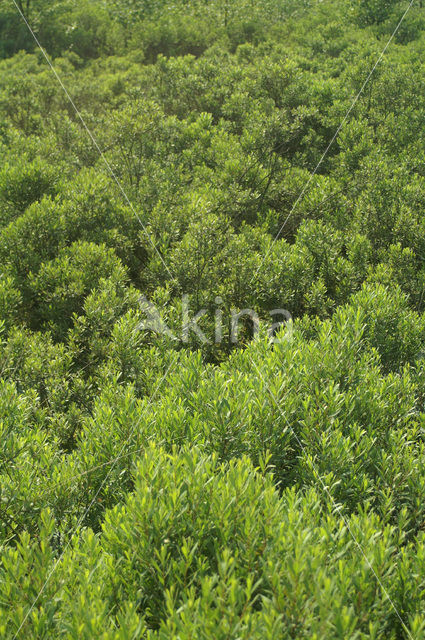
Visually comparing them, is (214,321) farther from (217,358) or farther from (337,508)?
(337,508)

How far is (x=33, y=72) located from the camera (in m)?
14.0

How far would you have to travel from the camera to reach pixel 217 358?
16.7 feet

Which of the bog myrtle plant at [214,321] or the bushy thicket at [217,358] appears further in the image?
the bog myrtle plant at [214,321]

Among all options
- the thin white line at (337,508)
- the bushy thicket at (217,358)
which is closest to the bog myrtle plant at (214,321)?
the bushy thicket at (217,358)

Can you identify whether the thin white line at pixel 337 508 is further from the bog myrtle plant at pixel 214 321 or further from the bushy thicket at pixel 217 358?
the bog myrtle plant at pixel 214 321

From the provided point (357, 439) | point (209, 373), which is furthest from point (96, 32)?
point (357, 439)

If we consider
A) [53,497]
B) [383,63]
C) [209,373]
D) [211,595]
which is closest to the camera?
[211,595]

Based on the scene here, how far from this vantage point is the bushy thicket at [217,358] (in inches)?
82.7

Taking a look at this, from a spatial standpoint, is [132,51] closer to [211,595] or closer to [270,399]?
[270,399]

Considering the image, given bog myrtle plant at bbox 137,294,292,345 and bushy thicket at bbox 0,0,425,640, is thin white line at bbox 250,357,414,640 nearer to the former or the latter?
bushy thicket at bbox 0,0,425,640

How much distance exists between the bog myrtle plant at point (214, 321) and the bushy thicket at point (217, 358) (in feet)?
0.29

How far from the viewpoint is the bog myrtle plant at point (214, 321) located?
4.86 m

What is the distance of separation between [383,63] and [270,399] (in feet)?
33.3

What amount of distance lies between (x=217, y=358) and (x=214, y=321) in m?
0.48
